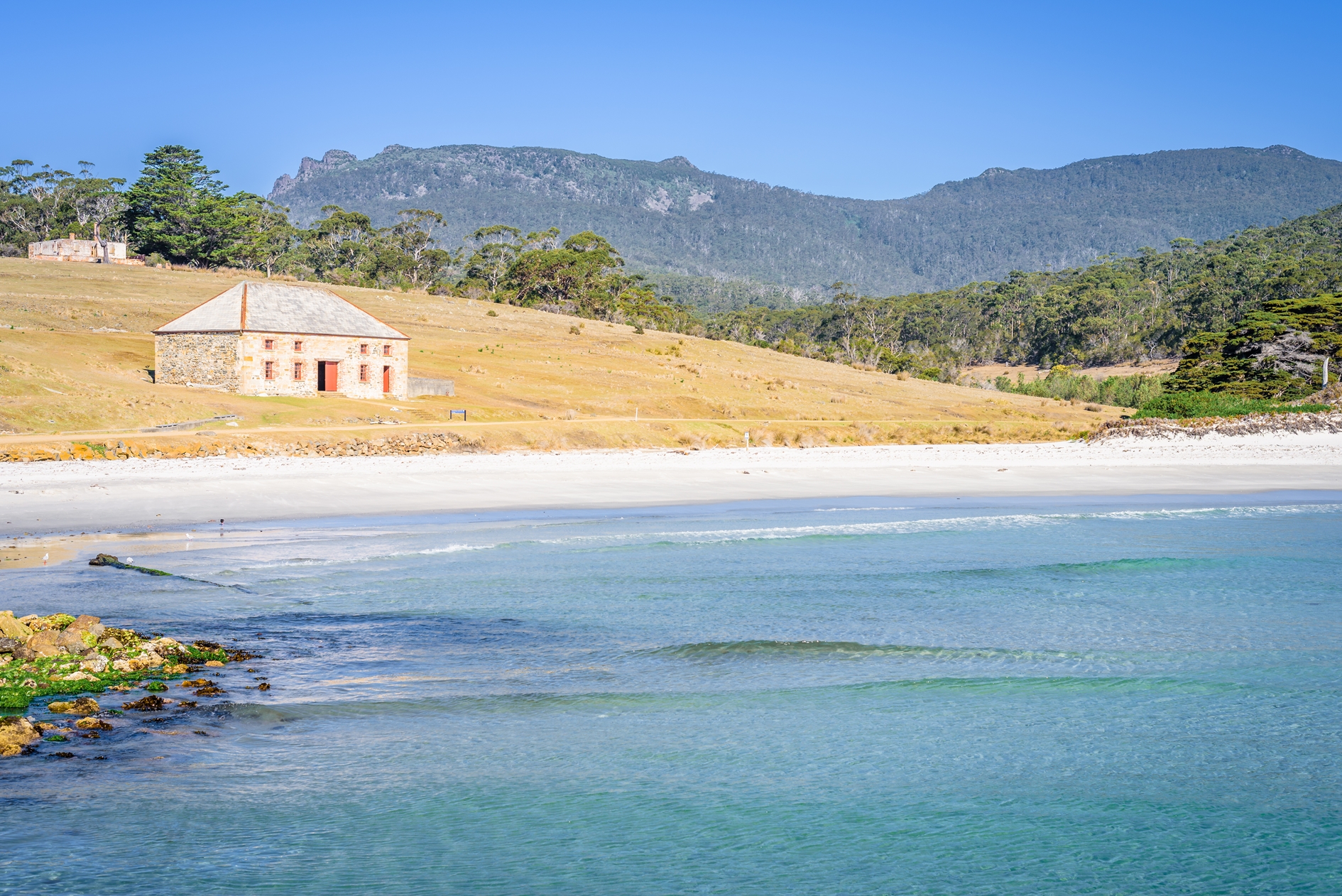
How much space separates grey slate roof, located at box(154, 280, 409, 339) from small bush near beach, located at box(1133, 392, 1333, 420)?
35.2 m

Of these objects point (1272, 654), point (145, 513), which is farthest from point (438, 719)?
point (145, 513)

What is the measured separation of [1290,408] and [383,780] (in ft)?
149

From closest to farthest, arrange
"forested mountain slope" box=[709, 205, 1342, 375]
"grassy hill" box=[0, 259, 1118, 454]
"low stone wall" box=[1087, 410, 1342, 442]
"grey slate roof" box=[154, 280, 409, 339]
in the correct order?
1. "grassy hill" box=[0, 259, 1118, 454]
2. "low stone wall" box=[1087, 410, 1342, 442]
3. "grey slate roof" box=[154, 280, 409, 339]
4. "forested mountain slope" box=[709, 205, 1342, 375]

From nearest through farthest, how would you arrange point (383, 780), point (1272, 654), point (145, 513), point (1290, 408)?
point (383, 780)
point (1272, 654)
point (145, 513)
point (1290, 408)

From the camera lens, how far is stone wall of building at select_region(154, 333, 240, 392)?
49.4 m

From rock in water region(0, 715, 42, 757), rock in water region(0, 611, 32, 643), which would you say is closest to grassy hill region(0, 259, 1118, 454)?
rock in water region(0, 611, 32, 643)

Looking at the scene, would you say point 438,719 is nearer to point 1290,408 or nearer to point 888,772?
point 888,772

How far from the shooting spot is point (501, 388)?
58125 millimetres

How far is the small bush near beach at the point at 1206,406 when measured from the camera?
152 ft

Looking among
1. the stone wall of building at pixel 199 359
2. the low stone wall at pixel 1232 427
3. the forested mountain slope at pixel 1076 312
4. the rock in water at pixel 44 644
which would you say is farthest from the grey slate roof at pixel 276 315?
the forested mountain slope at pixel 1076 312

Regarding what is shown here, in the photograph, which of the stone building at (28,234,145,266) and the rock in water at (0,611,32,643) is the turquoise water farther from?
the stone building at (28,234,145,266)

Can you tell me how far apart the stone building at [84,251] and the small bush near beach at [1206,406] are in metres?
85.2

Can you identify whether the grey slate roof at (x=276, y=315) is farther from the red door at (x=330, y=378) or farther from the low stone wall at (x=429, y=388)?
the low stone wall at (x=429, y=388)

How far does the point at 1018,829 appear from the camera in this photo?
7.14 meters
